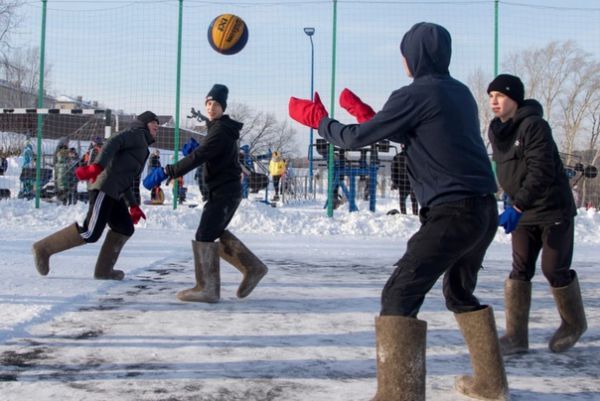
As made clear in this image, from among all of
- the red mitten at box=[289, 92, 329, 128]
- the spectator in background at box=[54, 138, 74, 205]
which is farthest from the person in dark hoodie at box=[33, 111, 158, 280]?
the spectator in background at box=[54, 138, 74, 205]

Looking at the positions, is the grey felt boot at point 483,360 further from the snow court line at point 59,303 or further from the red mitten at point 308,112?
the snow court line at point 59,303

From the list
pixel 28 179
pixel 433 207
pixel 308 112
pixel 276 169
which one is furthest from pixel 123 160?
pixel 276 169

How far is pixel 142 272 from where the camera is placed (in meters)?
6.42

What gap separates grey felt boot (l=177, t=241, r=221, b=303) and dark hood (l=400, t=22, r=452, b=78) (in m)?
2.67

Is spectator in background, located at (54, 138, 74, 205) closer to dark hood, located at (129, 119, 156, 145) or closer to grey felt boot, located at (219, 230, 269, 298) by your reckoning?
dark hood, located at (129, 119, 156, 145)

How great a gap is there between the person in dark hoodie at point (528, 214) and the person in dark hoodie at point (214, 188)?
2115 millimetres

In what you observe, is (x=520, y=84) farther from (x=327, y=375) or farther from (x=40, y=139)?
(x=40, y=139)

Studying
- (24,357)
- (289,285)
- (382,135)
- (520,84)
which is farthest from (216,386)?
(289,285)

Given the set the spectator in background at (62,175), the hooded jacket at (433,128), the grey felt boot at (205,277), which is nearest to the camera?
the hooded jacket at (433,128)

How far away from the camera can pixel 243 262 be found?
5.18 metres

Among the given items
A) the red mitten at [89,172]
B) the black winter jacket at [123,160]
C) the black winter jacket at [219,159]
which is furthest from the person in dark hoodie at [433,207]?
the black winter jacket at [123,160]

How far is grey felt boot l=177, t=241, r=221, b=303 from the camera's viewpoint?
4.92 meters

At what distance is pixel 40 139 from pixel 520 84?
10561 mm

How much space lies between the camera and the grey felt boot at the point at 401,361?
101 inches
